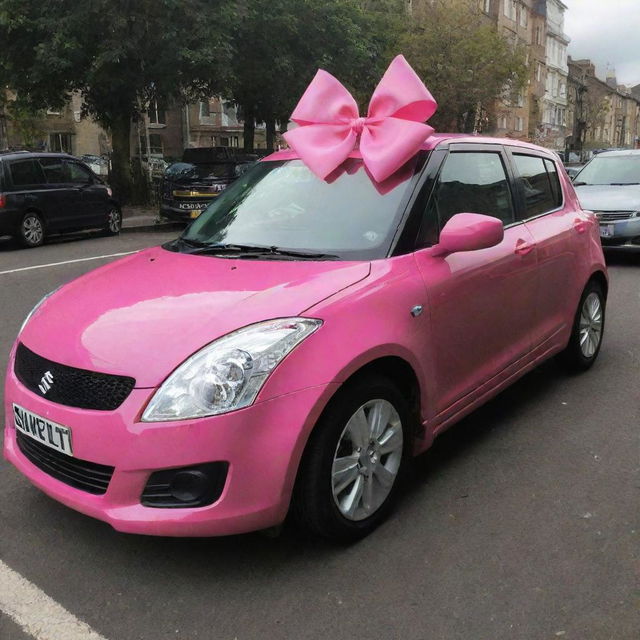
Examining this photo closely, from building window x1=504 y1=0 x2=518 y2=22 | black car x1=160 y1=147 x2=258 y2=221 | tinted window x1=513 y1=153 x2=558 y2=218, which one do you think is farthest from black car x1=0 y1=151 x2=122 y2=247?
building window x1=504 y1=0 x2=518 y2=22

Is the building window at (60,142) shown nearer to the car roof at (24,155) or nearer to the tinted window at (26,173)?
the car roof at (24,155)

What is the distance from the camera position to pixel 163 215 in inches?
663

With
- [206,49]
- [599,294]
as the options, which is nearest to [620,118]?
[206,49]

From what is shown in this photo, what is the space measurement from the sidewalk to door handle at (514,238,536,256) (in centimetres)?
1323

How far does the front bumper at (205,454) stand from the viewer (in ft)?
8.15

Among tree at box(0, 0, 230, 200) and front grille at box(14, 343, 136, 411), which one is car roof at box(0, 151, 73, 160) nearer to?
tree at box(0, 0, 230, 200)

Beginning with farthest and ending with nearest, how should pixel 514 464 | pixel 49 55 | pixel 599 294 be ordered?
pixel 49 55, pixel 599 294, pixel 514 464

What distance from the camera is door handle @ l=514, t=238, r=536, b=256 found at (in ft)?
13.2

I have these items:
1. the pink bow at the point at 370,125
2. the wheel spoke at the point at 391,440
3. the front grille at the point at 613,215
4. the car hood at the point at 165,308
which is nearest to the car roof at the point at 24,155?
the front grille at the point at 613,215

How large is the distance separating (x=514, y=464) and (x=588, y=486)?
1.27 feet

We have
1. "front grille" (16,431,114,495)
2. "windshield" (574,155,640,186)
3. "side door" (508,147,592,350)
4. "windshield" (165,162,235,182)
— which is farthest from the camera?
"windshield" (165,162,235,182)

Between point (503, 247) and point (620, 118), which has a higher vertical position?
point (620, 118)

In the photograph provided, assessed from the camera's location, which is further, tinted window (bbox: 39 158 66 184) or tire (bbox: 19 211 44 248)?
tinted window (bbox: 39 158 66 184)

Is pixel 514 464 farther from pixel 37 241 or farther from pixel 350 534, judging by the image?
pixel 37 241
